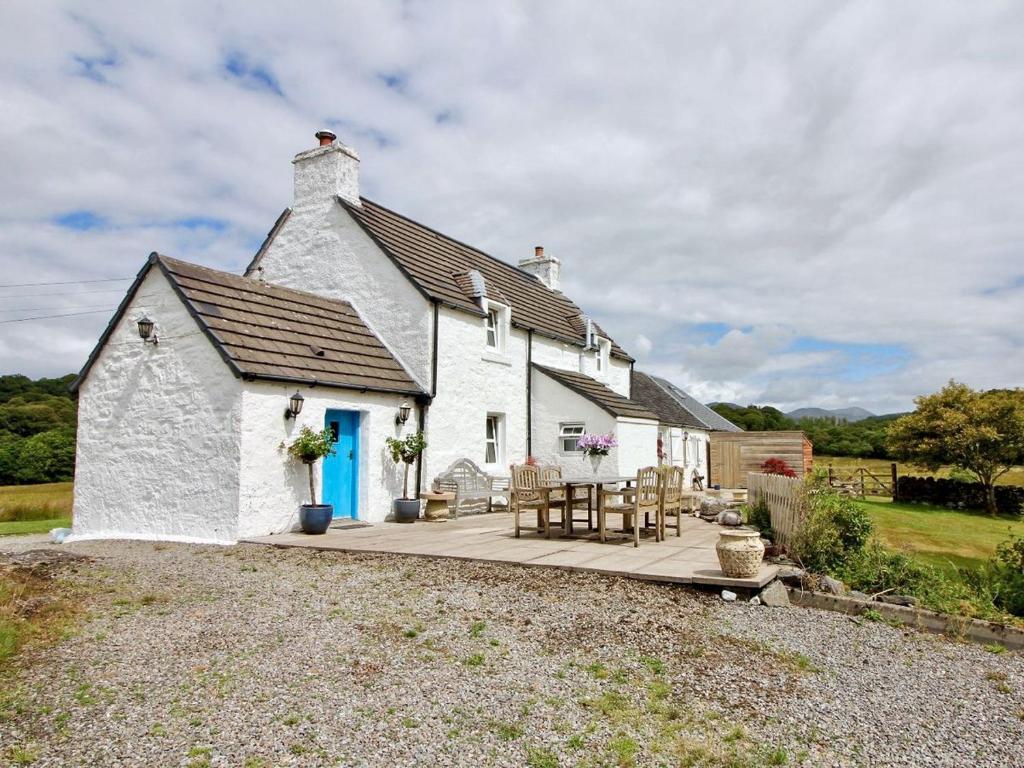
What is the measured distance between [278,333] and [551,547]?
260 inches

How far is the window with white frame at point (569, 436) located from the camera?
61.8ft

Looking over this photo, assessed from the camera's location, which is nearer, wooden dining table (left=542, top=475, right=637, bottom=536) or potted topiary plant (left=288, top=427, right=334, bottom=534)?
wooden dining table (left=542, top=475, right=637, bottom=536)

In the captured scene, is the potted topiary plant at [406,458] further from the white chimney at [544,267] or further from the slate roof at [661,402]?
the slate roof at [661,402]

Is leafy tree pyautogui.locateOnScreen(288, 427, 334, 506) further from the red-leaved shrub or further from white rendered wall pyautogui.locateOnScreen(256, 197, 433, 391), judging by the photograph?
the red-leaved shrub

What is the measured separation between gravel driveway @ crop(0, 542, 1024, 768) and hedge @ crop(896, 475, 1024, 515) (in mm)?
24978

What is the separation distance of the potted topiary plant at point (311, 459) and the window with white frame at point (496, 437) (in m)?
6.53

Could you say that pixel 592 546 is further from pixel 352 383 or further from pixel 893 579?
pixel 352 383

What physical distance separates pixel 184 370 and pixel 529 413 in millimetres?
9639

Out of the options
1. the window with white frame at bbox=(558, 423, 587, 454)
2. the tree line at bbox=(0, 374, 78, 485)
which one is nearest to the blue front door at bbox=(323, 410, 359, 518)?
the window with white frame at bbox=(558, 423, 587, 454)

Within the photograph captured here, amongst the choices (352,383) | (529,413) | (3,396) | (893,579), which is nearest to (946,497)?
(529,413)

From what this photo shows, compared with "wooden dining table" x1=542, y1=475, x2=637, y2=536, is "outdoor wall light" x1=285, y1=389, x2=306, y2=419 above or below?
above

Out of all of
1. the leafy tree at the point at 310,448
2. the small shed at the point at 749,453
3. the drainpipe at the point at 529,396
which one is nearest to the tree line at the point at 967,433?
the small shed at the point at 749,453

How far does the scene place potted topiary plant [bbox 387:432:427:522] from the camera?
14219mm

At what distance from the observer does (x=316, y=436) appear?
39.6ft
